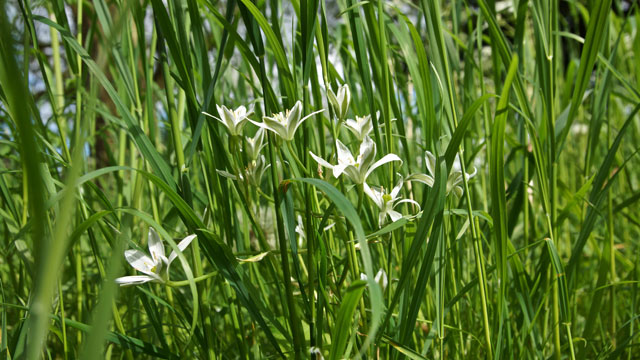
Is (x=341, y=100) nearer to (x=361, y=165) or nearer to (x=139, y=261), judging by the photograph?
(x=361, y=165)

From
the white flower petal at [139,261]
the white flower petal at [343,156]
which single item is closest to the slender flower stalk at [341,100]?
the white flower petal at [343,156]

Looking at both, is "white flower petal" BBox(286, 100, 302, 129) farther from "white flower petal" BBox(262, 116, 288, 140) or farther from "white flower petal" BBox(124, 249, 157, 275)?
"white flower petal" BBox(124, 249, 157, 275)

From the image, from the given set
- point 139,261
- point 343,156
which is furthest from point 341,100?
point 139,261

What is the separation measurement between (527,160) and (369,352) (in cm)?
39

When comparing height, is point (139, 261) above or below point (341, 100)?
below

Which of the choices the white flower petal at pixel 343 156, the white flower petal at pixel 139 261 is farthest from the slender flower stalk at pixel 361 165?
the white flower petal at pixel 139 261

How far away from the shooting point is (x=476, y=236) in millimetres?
478

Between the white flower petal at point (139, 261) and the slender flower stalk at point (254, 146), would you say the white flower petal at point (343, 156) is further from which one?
the white flower petal at point (139, 261)

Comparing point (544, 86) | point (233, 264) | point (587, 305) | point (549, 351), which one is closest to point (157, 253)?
point (233, 264)

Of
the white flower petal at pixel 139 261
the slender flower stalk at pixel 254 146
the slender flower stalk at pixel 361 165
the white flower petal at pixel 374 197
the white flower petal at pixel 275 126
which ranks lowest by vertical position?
the white flower petal at pixel 139 261

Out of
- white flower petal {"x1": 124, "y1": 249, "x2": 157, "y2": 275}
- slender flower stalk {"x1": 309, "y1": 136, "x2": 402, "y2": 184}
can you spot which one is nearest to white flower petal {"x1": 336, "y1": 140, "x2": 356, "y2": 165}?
slender flower stalk {"x1": 309, "y1": 136, "x2": 402, "y2": 184}

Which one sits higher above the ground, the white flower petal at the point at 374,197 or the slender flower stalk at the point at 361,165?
the slender flower stalk at the point at 361,165

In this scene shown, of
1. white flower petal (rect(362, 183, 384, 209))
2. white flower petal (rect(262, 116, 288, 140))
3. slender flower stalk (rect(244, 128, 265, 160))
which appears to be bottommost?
white flower petal (rect(362, 183, 384, 209))

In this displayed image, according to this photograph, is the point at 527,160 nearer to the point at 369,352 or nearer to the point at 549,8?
the point at 549,8
